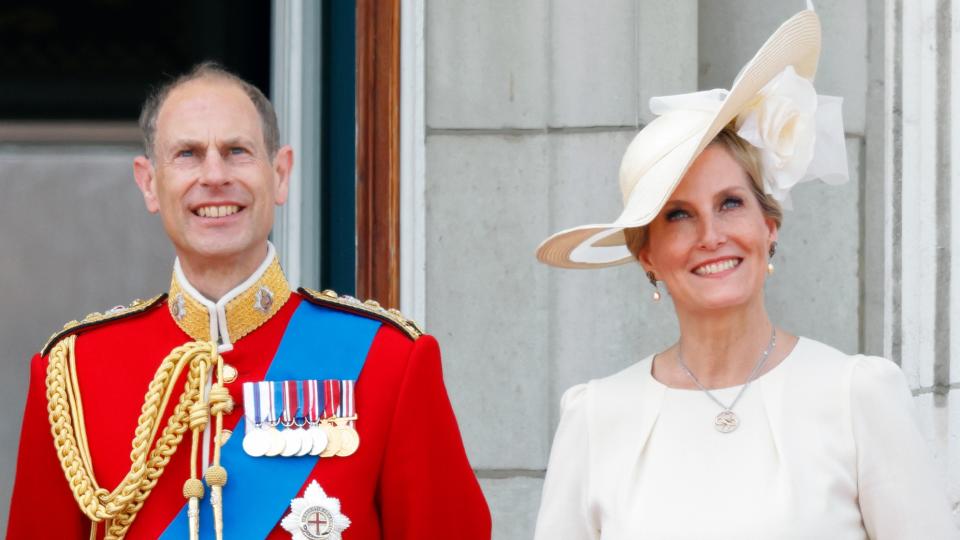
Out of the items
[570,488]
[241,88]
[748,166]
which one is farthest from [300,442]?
[748,166]

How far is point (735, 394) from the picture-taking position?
3.52 m

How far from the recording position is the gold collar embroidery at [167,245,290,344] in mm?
3740

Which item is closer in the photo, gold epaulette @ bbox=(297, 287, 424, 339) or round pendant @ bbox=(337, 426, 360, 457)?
round pendant @ bbox=(337, 426, 360, 457)

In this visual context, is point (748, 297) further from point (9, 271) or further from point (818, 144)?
point (9, 271)

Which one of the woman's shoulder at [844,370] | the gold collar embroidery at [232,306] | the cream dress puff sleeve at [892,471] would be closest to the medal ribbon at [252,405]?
the gold collar embroidery at [232,306]

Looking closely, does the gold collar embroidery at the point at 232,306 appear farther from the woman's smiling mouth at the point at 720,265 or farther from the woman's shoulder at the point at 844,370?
the woman's shoulder at the point at 844,370

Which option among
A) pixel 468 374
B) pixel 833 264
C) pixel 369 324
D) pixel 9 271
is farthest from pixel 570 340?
pixel 9 271

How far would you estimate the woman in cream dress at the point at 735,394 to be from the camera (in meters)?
3.35

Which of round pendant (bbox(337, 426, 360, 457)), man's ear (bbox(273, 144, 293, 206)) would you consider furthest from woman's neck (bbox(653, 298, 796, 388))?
man's ear (bbox(273, 144, 293, 206))

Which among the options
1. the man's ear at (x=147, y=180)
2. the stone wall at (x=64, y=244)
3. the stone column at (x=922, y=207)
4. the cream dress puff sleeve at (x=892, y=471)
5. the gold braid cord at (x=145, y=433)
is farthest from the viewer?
the stone wall at (x=64, y=244)

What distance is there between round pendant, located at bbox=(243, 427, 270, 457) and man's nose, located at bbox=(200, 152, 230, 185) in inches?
18.2

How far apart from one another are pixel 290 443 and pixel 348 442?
106 mm

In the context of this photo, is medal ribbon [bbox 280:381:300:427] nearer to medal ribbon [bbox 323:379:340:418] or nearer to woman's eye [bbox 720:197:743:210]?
medal ribbon [bbox 323:379:340:418]

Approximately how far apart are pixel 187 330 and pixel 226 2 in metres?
1.66
